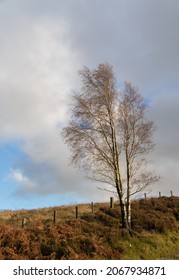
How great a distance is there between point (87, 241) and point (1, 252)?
504 cm

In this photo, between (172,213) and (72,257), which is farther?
(172,213)

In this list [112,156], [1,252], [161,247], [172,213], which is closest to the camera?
[1,252]

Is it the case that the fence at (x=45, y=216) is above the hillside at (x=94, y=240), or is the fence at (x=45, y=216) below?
A: above

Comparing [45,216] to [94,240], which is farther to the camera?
[45,216]

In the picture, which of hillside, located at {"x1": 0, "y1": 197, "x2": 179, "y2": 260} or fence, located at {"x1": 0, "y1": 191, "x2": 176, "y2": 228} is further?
fence, located at {"x1": 0, "y1": 191, "x2": 176, "y2": 228}

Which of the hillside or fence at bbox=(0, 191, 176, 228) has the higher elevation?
fence at bbox=(0, 191, 176, 228)

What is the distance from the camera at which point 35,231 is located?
22.9 m

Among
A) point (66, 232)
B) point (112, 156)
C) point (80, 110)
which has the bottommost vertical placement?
point (66, 232)

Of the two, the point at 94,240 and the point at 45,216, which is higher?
the point at 45,216

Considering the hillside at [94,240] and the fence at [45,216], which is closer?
the hillside at [94,240]
